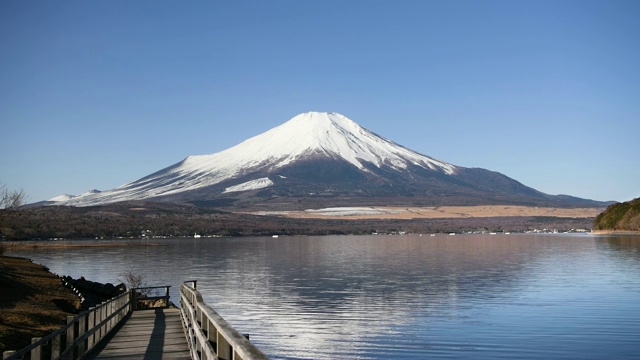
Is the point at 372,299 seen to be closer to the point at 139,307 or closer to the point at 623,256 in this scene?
the point at 139,307

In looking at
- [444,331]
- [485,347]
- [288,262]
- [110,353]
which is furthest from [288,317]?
[288,262]

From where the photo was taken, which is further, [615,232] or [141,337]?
[615,232]

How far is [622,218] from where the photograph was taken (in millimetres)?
171375

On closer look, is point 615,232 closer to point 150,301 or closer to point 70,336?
point 150,301

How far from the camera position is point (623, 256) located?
9306 cm

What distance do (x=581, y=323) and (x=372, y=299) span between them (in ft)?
53.0

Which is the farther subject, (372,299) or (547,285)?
(547,285)

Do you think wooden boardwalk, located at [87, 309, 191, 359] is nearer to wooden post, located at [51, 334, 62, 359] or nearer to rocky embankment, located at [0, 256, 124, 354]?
rocky embankment, located at [0, 256, 124, 354]

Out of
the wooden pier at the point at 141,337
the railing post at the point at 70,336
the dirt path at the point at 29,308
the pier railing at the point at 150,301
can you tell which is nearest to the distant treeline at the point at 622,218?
the pier railing at the point at 150,301

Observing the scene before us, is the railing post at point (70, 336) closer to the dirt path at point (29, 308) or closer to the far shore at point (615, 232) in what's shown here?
the dirt path at point (29, 308)

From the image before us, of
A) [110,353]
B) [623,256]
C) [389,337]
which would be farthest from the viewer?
[623,256]

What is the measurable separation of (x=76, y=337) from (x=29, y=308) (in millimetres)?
14209

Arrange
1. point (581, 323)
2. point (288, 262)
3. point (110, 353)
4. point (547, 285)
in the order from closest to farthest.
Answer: point (110, 353) < point (581, 323) < point (547, 285) < point (288, 262)

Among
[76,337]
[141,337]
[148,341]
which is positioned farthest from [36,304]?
[76,337]
